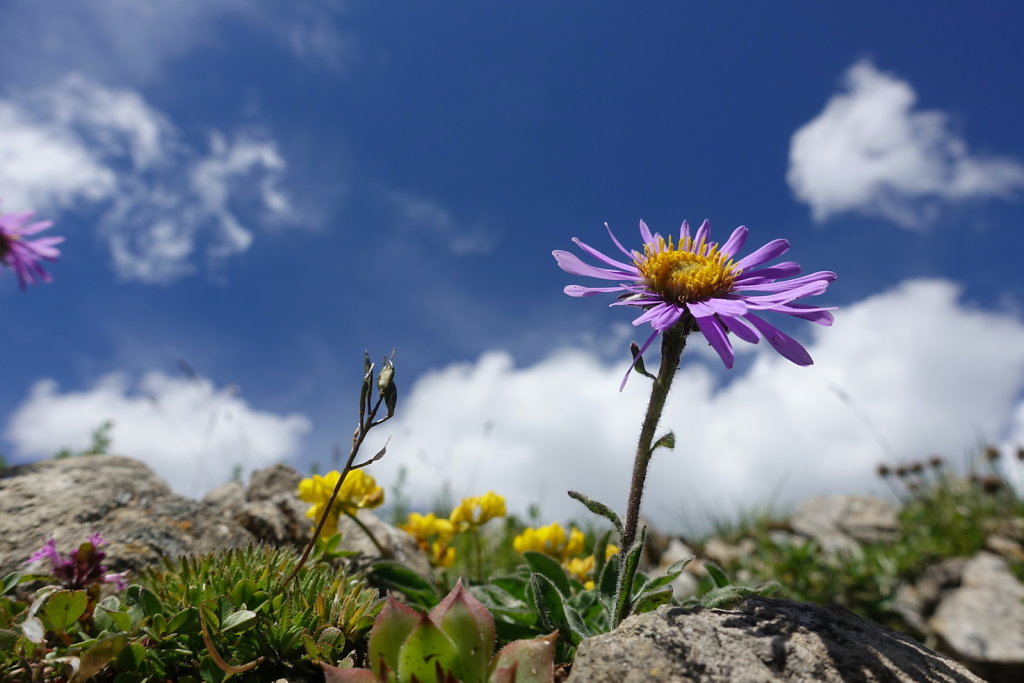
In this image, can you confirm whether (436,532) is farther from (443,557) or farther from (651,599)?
(651,599)

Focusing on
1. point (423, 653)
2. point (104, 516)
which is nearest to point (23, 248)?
point (104, 516)

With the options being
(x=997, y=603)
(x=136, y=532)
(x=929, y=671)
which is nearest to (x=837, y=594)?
(x=997, y=603)

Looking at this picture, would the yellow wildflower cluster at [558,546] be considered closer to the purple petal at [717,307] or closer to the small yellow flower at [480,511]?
the small yellow flower at [480,511]

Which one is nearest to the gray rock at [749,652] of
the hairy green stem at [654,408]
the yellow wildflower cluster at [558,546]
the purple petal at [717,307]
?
the hairy green stem at [654,408]

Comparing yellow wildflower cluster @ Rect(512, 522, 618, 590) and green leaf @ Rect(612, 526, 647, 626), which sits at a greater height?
yellow wildflower cluster @ Rect(512, 522, 618, 590)

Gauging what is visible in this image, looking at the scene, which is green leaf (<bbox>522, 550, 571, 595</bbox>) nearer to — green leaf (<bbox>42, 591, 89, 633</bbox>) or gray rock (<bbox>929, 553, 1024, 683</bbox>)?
green leaf (<bbox>42, 591, 89, 633</bbox>)

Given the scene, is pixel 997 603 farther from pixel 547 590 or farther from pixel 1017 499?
pixel 547 590

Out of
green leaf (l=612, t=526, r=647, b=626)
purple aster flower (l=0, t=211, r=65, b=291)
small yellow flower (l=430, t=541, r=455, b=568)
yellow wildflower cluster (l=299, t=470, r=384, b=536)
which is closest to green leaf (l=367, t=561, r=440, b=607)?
yellow wildflower cluster (l=299, t=470, r=384, b=536)
